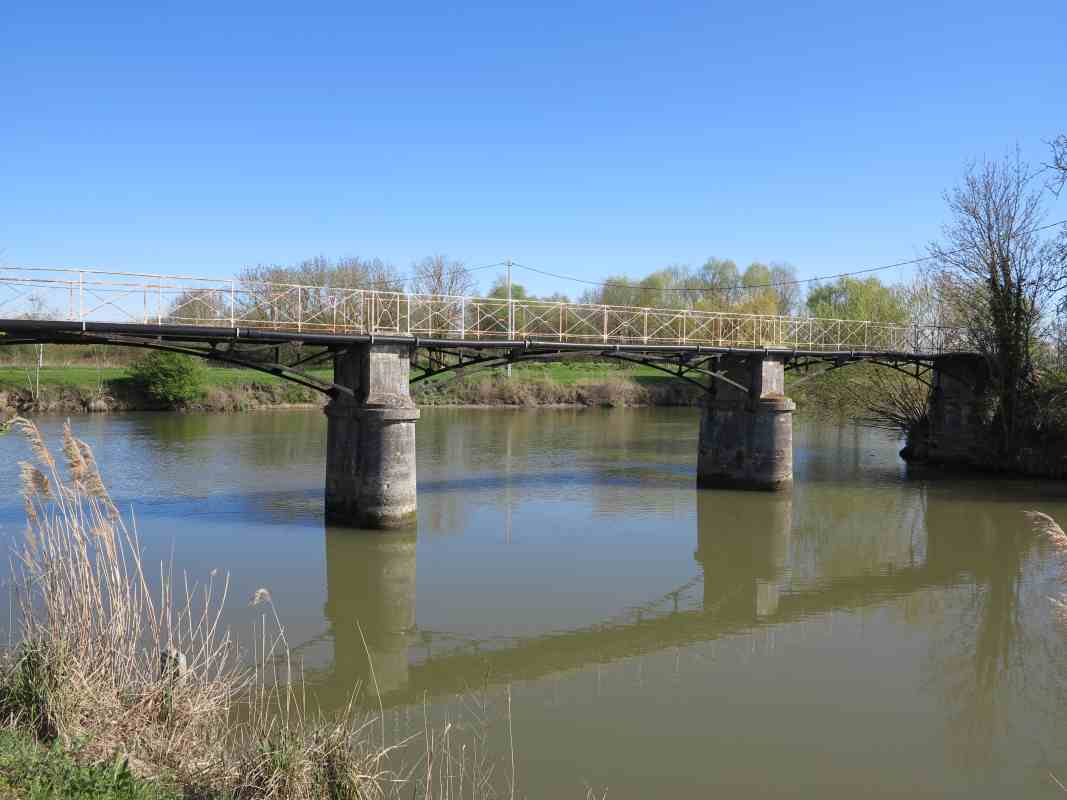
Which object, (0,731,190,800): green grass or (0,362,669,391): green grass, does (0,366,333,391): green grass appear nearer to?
(0,362,669,391): green grass

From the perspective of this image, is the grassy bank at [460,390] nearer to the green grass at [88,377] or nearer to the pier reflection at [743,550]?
the green grass at [88,377]

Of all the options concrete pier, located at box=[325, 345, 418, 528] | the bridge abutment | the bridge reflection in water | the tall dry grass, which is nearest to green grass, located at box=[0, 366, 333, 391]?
concrete pier, located at box=[325, 345, 418, 528]

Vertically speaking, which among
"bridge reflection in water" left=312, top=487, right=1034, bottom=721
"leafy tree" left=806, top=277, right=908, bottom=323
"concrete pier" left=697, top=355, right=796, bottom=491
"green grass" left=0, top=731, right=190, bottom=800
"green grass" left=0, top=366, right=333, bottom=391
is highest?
"leafy tree" left=806, top=277, right=908, bottom=323

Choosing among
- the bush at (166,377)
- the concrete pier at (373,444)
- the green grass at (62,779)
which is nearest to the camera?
the green grass at (62,779)

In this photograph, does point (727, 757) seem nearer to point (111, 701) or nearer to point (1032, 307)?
point (111, 701)

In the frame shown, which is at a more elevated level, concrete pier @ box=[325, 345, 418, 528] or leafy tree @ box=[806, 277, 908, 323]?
leafy tree @ box=[806, 277, 908, 323]

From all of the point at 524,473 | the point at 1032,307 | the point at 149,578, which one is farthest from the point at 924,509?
the point at 149,578

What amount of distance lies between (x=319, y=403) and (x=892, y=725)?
45.7 meters

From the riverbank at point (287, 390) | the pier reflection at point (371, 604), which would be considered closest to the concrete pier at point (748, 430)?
the pier reflection at point (371, 604)

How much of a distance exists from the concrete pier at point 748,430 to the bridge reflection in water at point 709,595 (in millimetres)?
2440

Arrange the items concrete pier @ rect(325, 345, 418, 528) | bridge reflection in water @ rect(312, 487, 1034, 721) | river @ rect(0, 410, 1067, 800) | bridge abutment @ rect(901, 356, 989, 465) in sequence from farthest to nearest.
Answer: bridge abutment @ rect(901, 356, 989, 465) < concrete pier @ rect(325, 345, 418, 528) < bridge reflection in water @ rect(312, 487, 1034, 721) < river @ rect(0, 410, 1067, 800)

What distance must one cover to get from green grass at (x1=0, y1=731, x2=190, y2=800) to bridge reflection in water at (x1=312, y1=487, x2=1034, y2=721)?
12.9 feet

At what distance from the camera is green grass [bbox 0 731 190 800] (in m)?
4.50

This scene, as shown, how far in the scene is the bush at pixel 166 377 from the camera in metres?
43.8
